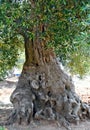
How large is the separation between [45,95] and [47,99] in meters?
0.13

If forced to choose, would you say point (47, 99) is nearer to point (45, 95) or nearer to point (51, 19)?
point (45, 95)

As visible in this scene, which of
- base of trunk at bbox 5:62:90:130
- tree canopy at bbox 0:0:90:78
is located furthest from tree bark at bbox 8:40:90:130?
tree canopy at bbox 0:0:90:78

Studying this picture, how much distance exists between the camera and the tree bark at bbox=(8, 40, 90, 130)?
24.1ft

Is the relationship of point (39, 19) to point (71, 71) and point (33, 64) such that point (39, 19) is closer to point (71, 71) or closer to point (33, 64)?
point (33, 64)

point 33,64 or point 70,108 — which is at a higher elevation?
point 33,64

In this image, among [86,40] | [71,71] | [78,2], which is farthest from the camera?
[71,71]

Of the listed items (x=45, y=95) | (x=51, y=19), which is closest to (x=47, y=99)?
(x=45, y=95)

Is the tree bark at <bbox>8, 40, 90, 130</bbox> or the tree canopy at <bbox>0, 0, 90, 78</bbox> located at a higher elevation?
the tree canopy at <bbox>0, 0, 90, 78</bbox>

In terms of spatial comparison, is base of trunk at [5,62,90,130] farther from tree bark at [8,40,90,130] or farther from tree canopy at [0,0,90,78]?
tree canopy at [0,0,90,78]

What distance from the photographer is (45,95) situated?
7.49 m

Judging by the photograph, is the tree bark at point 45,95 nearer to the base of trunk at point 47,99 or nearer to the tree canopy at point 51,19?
the base of trunk at point 47,99

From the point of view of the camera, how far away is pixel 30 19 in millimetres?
5012

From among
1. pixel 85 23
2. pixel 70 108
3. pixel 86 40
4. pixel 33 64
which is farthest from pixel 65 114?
pixel 85 23

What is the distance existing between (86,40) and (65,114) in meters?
2.33
